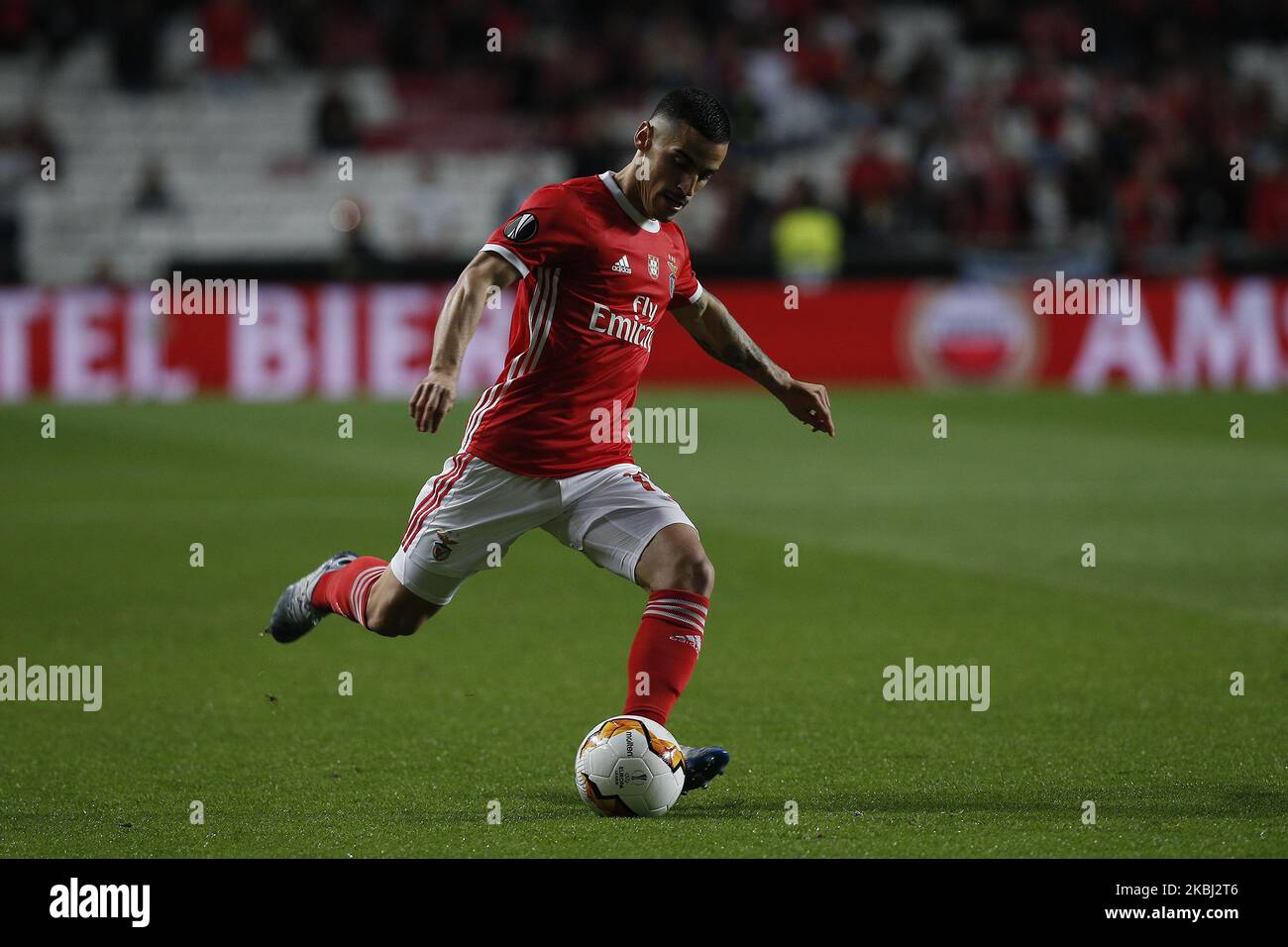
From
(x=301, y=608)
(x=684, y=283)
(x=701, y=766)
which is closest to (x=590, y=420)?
(x=684, y=283)

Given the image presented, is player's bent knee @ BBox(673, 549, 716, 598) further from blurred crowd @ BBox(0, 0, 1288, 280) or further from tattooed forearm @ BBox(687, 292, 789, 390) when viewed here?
blurred crowd @ BBox(0, 0, 1288, 280)

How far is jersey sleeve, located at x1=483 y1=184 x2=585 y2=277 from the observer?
5375 mm

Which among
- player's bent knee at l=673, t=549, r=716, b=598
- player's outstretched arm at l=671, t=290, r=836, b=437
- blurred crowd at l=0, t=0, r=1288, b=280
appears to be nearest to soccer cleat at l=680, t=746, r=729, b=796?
player's bent knee at l=673, t=549, r=716, b=598

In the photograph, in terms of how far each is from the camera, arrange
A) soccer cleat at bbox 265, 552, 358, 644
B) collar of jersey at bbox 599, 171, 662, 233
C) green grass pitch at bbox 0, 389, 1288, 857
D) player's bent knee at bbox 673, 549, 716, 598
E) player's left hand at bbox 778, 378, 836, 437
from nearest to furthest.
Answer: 1. green grass pitch at bbox 0, 389, 1288, 857
2. player's bent knee at bbox 673, 549, 716, 598
3. collar of jersey at bbox 599, 171, 662, 233
4. player's left hand at bbox 778, 378, 836, 437
5. soccer cleat at bbox 265, 552, 358, 644

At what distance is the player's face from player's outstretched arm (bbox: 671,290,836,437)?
2.19 ft

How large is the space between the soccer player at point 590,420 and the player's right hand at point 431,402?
63 centimetres

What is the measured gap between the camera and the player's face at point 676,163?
17.7ft

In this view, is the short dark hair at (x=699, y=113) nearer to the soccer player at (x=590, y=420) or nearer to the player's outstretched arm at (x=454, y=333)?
the soccer player at (x=590, y=420)

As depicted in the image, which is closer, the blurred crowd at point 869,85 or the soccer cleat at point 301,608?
the soccer cleat at point 301,608

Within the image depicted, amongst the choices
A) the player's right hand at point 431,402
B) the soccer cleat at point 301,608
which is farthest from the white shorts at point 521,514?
the player's right hand at point 431,402

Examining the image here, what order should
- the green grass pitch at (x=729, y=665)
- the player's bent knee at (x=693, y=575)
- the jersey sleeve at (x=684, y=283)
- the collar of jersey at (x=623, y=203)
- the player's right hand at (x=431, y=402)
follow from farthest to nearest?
the jersey sleeve at (x=684, y=283) → the collar of jersey at (x=623, y=203) → the player's bent knee at (x=693, y=575) → the green grass pitch at (x=729, y=665) → the player's right hand at (x=431, y=402)

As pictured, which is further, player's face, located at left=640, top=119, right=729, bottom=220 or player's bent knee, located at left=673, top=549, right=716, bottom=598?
player's bent knee, located at left=673, top=549, right=716, bottom=598

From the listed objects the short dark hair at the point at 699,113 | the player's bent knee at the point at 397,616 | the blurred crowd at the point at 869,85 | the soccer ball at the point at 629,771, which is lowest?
the soccer ball at the point at 629,771

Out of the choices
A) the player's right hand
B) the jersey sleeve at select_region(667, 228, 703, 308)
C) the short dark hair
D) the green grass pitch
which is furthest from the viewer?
the jersey sleeve at select_region(667, 228, 703, 308)
